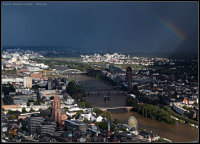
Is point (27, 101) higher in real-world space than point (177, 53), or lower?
lower

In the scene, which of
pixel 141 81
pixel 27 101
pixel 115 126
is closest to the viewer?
pixel 115 126

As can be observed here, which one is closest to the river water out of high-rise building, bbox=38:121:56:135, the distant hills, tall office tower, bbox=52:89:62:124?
tall office tower, bbox=52:89:62:124

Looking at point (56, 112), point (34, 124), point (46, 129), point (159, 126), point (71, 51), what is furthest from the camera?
point (71, 51)

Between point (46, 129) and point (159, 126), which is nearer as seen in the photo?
point (46, 129)

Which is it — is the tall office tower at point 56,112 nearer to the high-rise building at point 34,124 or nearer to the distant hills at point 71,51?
the high-rise building at point 34,124

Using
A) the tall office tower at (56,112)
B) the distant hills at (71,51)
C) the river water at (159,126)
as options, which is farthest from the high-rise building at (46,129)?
the distant hills at (71,51)

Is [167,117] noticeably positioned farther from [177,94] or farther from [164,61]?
[164,61]

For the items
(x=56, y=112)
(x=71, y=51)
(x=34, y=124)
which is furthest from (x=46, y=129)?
(x=71, y=51)

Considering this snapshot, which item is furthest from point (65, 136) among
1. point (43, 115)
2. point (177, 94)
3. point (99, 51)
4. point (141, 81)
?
point (99, 51)

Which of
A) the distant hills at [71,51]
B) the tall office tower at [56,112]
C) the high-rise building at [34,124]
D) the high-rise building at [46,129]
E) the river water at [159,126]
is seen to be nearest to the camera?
the high-rise building at [46,129]

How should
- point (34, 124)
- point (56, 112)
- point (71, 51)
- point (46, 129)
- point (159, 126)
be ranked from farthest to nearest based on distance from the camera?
point (71, 51)
point (159, 126)
point (56, 112)
point (34, 124)
point (46, 129)

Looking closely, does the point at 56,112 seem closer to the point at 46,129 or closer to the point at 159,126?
the point at 46,129
